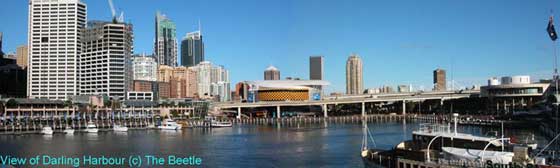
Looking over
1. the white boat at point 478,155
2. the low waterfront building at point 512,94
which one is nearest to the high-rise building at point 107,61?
the low waterfront building at point 512,94

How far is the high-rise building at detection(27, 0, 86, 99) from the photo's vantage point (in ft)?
621

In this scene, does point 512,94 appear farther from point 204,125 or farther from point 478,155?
point 478,155

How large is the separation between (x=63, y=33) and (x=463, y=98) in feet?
426

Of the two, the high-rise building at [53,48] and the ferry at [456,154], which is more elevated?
the high-rise building at [53,48]

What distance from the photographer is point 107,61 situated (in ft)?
618

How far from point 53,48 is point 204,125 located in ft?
266

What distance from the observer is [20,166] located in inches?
1930

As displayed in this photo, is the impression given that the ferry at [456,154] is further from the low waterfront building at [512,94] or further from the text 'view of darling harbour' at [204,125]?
the low waterfront building at [512,94]

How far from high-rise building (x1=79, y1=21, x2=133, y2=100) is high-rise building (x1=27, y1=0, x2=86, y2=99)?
403 centimetres

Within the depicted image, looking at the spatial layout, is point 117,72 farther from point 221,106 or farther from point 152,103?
point 221,106

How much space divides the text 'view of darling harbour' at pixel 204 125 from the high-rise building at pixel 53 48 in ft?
1.06

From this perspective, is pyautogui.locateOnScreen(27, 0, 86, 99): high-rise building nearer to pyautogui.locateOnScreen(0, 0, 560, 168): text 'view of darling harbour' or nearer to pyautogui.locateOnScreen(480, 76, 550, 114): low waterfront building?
pyautogui.locateOnScreen(0, 0, 560, 168): text 'view of darling harbour'

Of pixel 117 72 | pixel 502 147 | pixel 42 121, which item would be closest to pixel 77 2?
pixel 117 72

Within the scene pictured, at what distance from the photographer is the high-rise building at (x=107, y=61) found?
618ft
